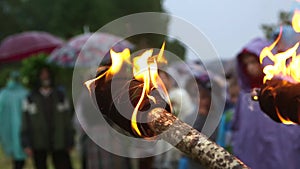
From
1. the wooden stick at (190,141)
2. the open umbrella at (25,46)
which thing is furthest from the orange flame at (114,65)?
the open umbrella at (25,46)

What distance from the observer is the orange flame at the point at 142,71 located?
55.9 inches

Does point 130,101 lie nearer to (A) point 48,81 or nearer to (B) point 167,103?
(B) point 167,103

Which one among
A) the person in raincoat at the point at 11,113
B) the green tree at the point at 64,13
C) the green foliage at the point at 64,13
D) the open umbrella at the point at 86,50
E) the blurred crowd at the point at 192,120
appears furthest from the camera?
the green foliage at the point at 64,13

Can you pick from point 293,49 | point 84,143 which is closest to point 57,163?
point 84,143

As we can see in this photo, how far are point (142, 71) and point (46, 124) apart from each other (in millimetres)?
4934

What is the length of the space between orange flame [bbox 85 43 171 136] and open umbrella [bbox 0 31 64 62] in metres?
8.28

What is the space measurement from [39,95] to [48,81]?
193mm

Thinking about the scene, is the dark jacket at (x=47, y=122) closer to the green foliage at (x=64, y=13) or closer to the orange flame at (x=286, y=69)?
the green foliage at (x=64, y=13)

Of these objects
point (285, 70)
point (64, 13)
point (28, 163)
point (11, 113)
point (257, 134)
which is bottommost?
point (28, 163)

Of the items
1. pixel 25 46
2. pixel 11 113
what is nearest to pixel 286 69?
pixel 11 113

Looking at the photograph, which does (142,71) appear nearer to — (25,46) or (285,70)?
(285,70)

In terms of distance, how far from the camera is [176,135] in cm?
133

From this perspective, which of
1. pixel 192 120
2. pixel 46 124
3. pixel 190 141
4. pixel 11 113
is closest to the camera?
pixel 190 141

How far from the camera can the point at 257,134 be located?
3453mm
